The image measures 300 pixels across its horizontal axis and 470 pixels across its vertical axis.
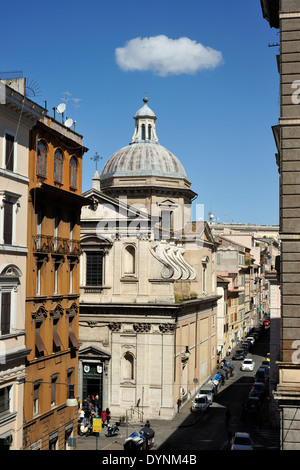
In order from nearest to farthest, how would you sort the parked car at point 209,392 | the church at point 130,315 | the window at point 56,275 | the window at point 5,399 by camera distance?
the window at point 5,399
the window at point 56,275
the church at point 130,315
the parked car at point 209,392

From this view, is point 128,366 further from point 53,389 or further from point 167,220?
point 167,220

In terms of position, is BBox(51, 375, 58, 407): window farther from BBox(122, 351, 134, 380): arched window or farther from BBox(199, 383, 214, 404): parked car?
BBox(199, 383, 214, 404): parked car

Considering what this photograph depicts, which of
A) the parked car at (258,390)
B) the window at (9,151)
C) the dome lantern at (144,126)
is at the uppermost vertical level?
the dome lantern at (144,126)

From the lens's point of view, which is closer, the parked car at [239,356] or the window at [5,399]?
the window at [5,399]

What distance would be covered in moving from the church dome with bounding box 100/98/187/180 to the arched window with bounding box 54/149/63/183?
3077 centimetres

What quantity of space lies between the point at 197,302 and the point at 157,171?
14198mm

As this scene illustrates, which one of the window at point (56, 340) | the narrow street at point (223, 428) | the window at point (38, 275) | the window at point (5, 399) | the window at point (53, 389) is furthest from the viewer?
the narrow street at point (223, 428)

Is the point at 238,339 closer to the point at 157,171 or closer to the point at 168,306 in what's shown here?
the point at 157,171

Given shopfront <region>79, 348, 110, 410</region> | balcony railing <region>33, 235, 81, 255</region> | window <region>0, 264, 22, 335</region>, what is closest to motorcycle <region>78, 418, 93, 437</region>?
shopfront <region>79, 348, 110, 410</region>

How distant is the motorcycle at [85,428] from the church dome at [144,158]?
92.6 feet

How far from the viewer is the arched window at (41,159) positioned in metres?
30.0

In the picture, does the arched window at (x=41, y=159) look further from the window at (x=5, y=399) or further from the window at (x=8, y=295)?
the window at (x=5, y=399)

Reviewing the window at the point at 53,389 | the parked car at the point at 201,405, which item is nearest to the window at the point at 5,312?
the window at the point at 53,389
